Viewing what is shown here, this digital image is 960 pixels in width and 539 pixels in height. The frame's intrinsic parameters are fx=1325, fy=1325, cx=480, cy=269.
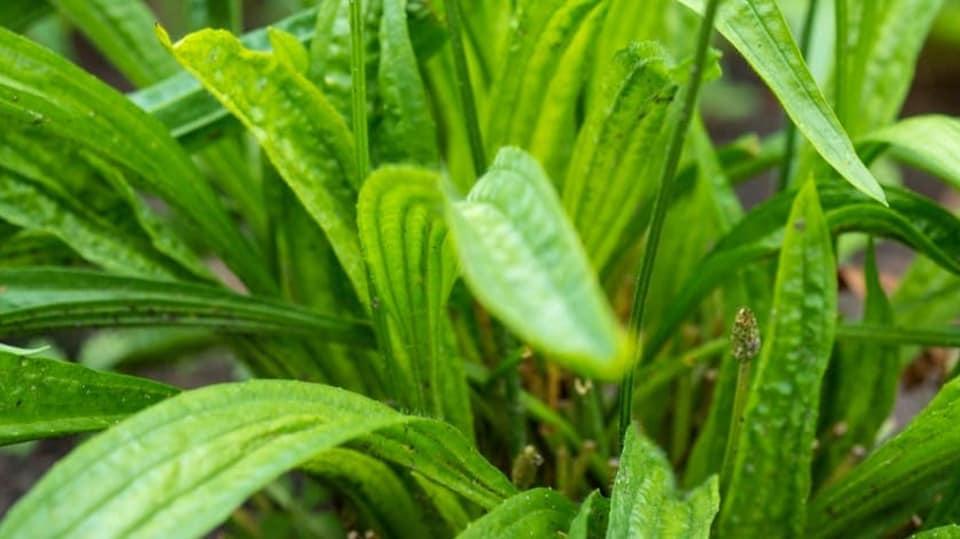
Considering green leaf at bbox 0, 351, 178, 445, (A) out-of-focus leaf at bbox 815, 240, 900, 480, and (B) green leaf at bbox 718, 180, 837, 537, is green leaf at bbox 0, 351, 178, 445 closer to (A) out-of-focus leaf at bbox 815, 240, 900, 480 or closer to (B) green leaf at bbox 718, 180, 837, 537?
(B) green leaf at bbox 718, 180, 837, 537

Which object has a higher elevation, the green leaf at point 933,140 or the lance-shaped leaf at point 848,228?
the green leaf at point 933,140

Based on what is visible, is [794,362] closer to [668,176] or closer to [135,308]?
[668,176]

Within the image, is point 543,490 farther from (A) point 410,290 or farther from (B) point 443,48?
(B) point 443,48

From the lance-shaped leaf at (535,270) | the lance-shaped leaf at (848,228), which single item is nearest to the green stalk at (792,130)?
the lance-shaped leaf at (848,228)

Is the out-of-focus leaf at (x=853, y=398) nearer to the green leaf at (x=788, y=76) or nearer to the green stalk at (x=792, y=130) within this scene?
the green stalk at (x=792, y=130)

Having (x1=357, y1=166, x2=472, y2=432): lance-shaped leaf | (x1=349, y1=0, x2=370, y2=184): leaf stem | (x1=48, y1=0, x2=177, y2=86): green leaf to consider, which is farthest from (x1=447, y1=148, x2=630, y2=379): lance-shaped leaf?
(x1=48, y1=0, x2=177, y2=86): green leaf

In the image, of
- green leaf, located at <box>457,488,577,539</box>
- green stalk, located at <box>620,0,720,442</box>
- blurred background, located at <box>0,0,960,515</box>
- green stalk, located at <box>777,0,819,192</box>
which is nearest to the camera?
green stalk, located at <box>620,0,720,442</box>

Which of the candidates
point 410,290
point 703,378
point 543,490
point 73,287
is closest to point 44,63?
point 73,287
